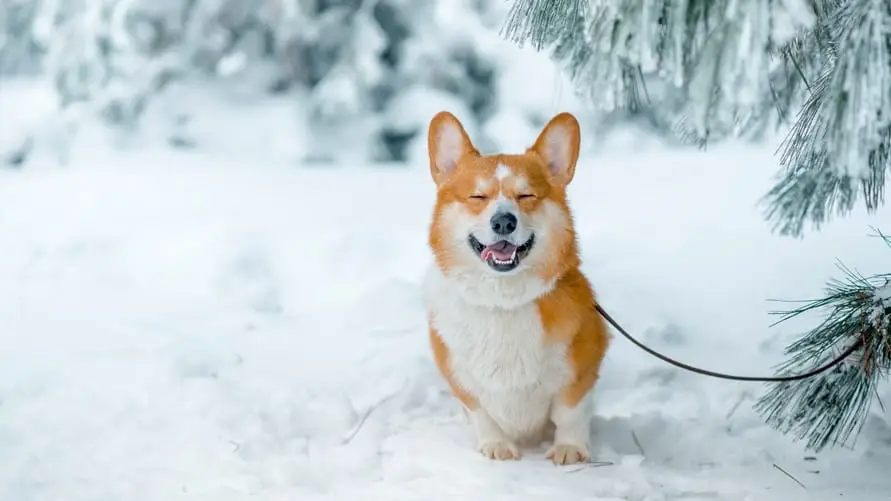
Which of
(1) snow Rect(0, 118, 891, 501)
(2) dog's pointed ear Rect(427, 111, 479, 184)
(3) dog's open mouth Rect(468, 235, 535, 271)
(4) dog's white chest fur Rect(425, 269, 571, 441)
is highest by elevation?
(2) dog's pointed ear Rect(427, 111, 479, 184)

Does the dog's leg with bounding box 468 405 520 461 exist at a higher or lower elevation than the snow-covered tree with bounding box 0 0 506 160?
lower

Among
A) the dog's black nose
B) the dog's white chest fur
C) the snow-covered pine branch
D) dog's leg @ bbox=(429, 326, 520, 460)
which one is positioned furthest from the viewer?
dog's leg @ bbox=(429, 326, 520, 460)

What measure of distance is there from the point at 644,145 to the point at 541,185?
5532 millimetres

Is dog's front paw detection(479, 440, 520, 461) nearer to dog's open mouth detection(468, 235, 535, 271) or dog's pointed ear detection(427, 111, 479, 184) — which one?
dog's open mouth detection(468, 235, 535, 271)

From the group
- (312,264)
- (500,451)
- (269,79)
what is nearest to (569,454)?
(500,451)

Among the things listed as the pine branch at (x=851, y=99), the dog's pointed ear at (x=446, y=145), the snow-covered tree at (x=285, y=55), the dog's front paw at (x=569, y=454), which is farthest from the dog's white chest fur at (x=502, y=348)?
A: the snow-covered tree at (x=285, y=55)

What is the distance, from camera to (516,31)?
1964 millimetres

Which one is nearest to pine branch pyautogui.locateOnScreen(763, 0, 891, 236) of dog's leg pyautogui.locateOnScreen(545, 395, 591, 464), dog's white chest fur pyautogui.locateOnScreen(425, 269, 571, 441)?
dog's white chest fur pyautogui.locateOnScreen(425, 269, 571, 441)

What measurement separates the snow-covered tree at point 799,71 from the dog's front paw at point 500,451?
70 centimetres

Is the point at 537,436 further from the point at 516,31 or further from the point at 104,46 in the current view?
the point at 104,46

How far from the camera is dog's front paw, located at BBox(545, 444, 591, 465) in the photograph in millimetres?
2426

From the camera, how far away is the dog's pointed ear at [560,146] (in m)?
2.38

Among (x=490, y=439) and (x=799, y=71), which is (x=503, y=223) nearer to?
(x=490, y=439)

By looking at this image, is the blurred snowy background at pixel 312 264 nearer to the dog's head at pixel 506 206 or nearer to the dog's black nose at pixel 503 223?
the dog's head at pixel 506 206
